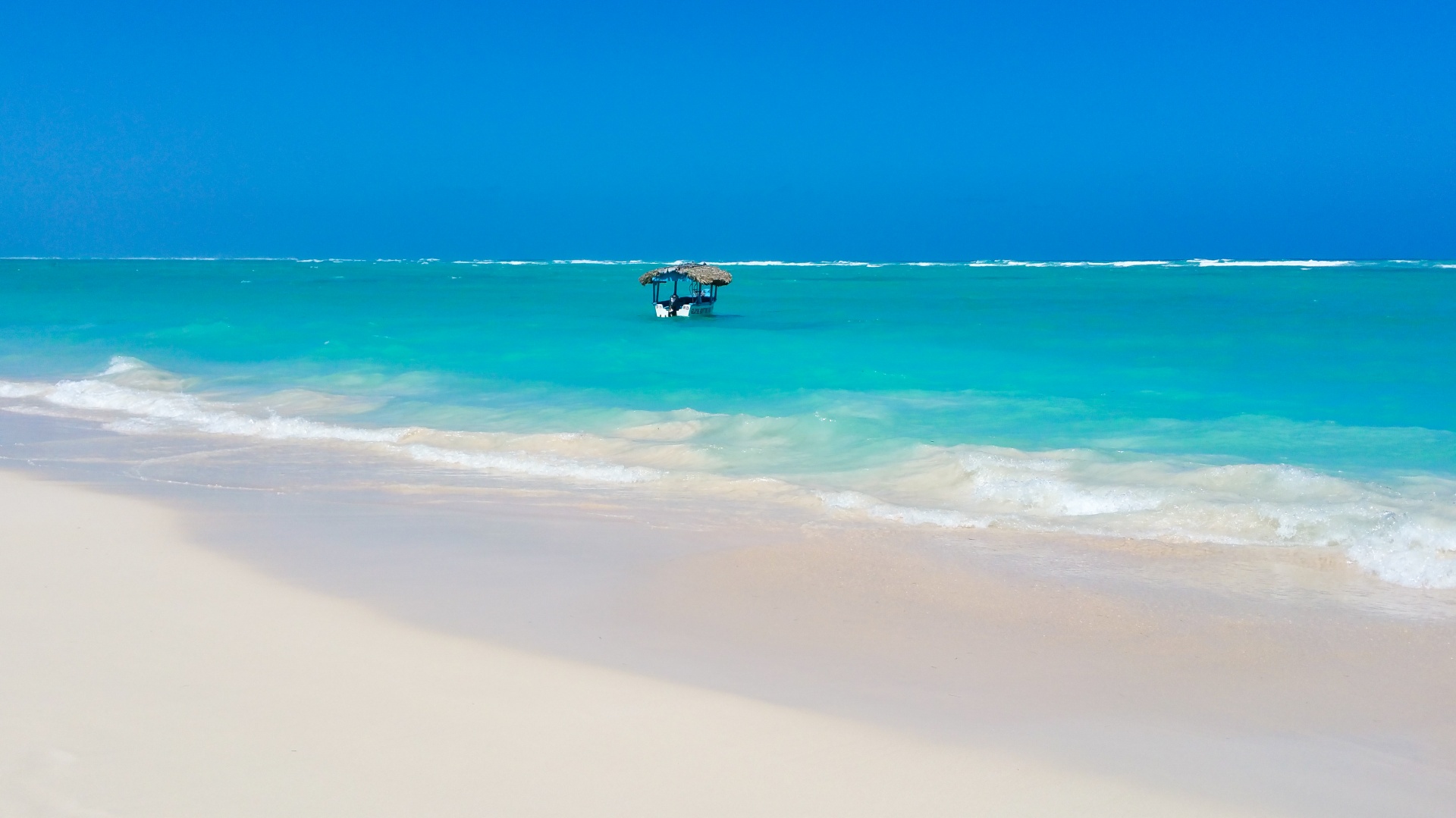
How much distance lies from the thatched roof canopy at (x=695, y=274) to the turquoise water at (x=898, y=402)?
1206mm

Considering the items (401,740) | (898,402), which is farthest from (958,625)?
(898,402)

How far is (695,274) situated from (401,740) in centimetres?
2459

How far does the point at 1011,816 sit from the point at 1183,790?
591 millimetres

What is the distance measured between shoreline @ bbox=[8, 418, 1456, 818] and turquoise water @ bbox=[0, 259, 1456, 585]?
966 millimetres

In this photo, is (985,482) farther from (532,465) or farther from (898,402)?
(898,402)

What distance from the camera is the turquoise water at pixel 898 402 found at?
7.57 metres

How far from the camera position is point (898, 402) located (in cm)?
1284

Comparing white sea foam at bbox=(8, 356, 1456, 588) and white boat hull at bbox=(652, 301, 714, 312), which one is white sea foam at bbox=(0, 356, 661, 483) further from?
white boat hull at bbox=(652, 301, 714, 312)

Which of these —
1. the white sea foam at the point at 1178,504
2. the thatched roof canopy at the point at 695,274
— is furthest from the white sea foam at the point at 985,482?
the thatched roof canopy at the point at 695,274

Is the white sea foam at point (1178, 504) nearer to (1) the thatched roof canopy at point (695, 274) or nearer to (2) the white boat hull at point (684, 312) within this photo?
(1) the thatched roof canopy at point (695, 274)

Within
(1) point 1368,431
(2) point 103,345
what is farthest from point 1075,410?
(2) point 103,345

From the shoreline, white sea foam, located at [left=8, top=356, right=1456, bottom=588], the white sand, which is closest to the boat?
white sea foam, located at [left=8, top=356, right=1456, bottom=588]

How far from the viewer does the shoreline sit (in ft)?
11.9

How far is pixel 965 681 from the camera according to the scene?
4.15 metres
